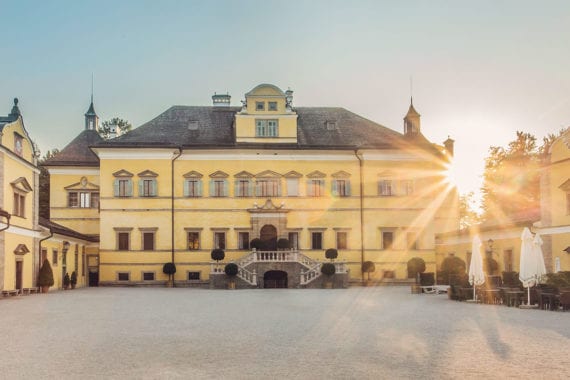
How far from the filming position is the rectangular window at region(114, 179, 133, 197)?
46312 millimetres

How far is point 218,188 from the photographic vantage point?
154 ft

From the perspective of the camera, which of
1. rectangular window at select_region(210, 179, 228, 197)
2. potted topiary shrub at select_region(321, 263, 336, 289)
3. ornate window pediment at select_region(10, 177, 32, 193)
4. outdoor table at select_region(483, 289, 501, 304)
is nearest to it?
outdoor table at select_region(483, 289, 501, 304)

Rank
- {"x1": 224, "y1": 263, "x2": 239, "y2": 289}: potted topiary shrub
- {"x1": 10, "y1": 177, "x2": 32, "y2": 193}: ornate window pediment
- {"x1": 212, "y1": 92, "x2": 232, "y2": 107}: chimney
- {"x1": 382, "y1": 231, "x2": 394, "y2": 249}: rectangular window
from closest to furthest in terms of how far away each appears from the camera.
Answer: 1. {"x1": 10, "y1": 177, "x2": 32, "y2": 193}: ornate window pediment
2. {"x1": 224, "y1": 263, "x2": 239, "y2": 289}: potted topiary shrub
3. {"x1": 382, "y1": 231, "x2": 394, "y2": 249}: rectangular window
4. {"x1": 212, "y1": 92, "x2": 232, "y2": 107}: chimney

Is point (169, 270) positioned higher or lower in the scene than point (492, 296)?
higher

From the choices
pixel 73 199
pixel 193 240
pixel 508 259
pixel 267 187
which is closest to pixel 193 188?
pixel 193 240

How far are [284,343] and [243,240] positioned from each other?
32447mm

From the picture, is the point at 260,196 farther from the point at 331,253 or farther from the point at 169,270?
the point at 169,270

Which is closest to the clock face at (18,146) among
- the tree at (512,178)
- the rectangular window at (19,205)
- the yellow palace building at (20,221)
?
the yellow palace building at (20,221)

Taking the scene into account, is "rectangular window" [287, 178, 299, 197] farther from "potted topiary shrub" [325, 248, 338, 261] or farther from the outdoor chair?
the outdoor chair

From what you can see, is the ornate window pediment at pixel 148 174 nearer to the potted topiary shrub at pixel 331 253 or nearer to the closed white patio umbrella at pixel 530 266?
the potted topiary shrub at pixel 331 253

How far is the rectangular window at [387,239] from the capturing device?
47.7m

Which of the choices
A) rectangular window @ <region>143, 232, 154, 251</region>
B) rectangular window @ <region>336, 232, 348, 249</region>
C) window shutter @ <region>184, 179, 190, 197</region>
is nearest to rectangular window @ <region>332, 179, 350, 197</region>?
rectangular window @ <region>336, 232, 348, 249</region>

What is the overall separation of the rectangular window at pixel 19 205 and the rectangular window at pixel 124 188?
1085 centimetres

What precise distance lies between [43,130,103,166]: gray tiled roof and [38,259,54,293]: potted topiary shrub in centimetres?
1441
